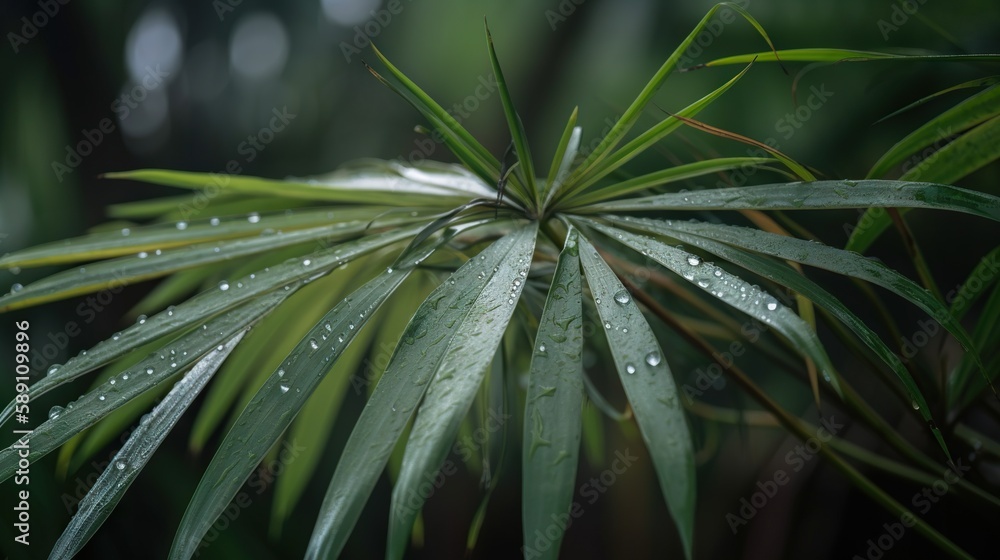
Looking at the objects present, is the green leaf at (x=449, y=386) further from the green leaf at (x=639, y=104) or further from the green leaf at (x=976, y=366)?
the green leaf at (x=976, y=366)

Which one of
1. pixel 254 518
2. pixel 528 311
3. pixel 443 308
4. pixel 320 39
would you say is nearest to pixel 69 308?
pixel 254 518

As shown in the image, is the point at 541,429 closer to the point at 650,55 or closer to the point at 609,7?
the point at 650,55

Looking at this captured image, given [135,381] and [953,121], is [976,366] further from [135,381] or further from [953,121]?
[135,381]

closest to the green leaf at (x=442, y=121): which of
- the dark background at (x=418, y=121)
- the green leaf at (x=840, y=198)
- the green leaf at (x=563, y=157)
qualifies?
the green leaf at (x=563, y=157)

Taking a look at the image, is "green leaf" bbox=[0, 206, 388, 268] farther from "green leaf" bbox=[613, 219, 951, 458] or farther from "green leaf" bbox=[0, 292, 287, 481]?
"green leaf" bbox=[613, 219, 951, 458]

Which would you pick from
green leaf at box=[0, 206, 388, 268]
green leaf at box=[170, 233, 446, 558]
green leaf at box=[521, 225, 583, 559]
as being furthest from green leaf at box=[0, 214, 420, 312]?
green leaf at box=[521, 225, 583, 559]

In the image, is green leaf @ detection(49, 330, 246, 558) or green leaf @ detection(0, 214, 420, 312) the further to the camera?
green leaf @ detection(0, 214, 420, 312)

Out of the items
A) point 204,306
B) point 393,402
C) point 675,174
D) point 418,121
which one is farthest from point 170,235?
point 418,121
